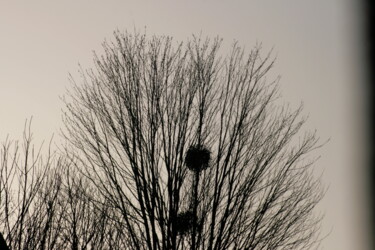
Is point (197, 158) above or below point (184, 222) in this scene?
above

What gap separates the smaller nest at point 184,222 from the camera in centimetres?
891

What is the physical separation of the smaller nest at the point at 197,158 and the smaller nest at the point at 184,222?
86 cm

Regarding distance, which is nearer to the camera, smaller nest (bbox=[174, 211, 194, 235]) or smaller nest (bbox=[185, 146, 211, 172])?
smaller nest (bbox=[174, 211, 194, 235])

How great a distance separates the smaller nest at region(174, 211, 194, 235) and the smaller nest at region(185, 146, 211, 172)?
0.86m

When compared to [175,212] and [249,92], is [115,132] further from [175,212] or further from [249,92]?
[249,92]

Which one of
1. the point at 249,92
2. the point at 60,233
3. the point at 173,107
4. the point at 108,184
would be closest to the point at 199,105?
the point at 173,107

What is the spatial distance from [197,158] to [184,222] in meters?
1.22

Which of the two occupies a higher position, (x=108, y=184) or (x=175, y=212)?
(x=108, y=184)

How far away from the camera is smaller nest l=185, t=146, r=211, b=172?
910 cm

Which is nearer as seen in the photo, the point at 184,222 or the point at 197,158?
the point at 184,222

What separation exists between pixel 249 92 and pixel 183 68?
141 centimetres

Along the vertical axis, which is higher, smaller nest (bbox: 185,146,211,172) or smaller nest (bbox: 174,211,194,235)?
smaller nest (bbox: 185,146,211,172)

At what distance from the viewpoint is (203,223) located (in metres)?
9.08

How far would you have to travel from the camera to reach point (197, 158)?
9.16 meters
